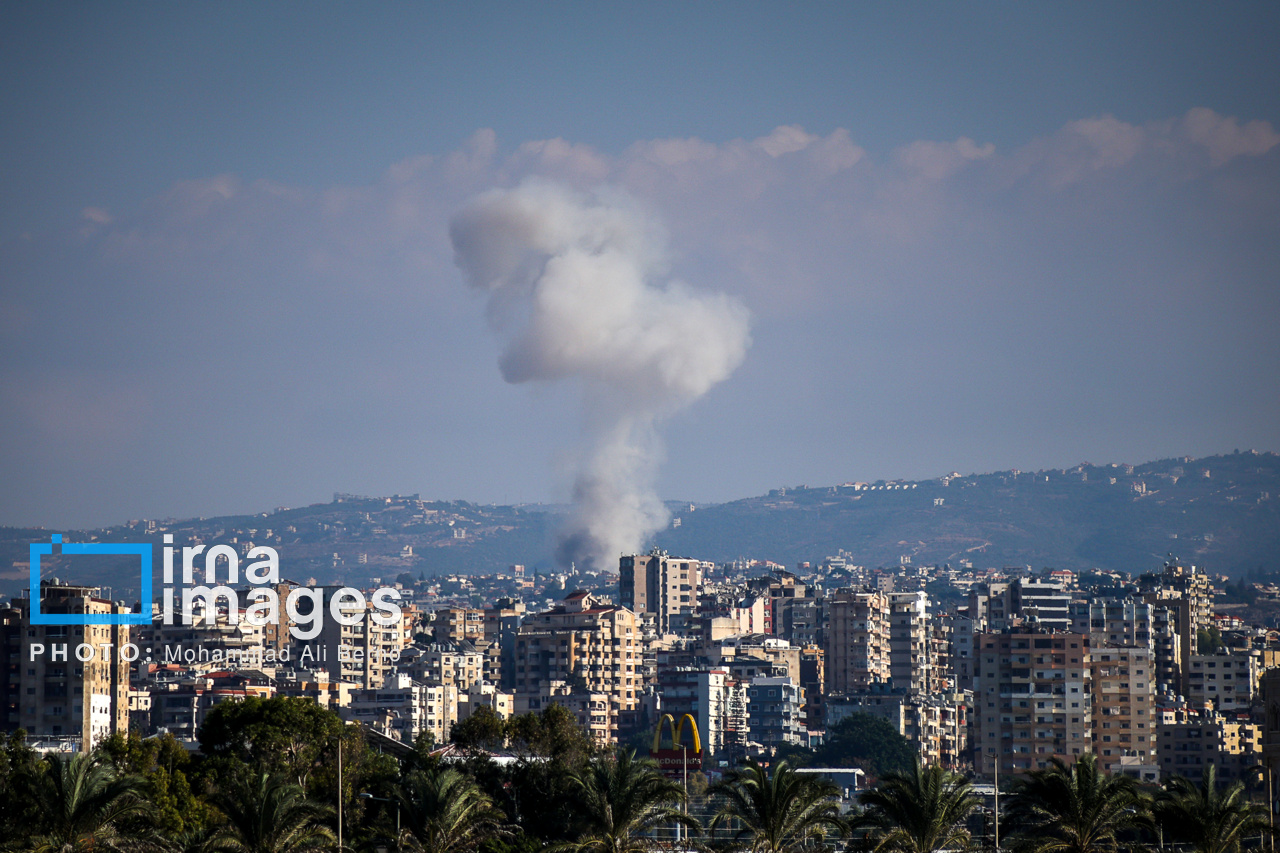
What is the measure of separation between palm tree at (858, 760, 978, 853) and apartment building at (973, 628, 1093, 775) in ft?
261

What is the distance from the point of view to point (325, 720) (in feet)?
201

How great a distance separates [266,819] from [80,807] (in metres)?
3.82

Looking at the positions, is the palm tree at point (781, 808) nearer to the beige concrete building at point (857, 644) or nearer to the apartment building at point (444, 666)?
the apartment building at point (444, 666)

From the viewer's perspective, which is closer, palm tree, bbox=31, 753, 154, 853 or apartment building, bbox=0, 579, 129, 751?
palm tree, bbox=31, 753, 154, 853

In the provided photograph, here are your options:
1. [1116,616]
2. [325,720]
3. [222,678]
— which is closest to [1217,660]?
[1116,616]

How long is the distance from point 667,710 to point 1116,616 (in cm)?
4222

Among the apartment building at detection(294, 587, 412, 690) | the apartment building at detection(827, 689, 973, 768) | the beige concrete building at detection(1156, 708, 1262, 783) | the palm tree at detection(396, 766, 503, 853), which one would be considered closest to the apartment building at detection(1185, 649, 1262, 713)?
the apartment building at detection(827, 689, 973, 768)

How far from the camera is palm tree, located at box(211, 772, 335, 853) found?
39.3 m

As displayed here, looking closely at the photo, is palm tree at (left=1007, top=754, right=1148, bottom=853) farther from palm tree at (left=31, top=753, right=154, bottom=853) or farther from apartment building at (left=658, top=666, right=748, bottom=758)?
apartment building at (left=658, top=666, right=748, bottom=758)

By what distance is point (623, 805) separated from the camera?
43000mm

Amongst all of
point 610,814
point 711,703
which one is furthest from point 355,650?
point 610,814

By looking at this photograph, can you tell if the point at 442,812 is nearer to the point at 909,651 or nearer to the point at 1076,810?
the point at 1076,810

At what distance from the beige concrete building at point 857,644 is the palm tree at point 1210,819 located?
4683 inches

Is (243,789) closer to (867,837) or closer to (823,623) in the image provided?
(867,837)
